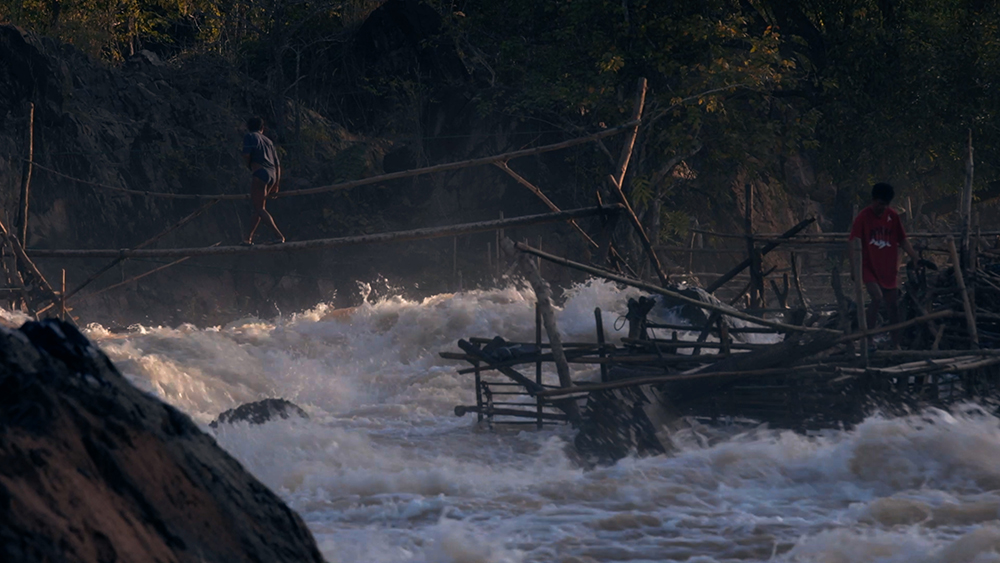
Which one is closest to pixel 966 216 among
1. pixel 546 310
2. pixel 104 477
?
pixel 546 310

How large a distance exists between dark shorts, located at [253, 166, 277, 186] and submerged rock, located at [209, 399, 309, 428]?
2.02 metres

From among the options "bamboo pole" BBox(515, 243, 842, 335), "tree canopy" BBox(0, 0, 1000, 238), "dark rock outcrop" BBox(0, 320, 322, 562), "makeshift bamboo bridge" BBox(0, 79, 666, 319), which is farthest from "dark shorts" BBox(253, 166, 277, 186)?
"tree canopy" BBox(0, 0, 1000, 238)

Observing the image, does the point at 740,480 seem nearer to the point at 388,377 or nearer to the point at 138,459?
the point at 138,459

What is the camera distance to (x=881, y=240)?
7469 millimetres

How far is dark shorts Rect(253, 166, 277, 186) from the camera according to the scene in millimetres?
8656

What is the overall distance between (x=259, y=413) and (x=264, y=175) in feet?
7.15

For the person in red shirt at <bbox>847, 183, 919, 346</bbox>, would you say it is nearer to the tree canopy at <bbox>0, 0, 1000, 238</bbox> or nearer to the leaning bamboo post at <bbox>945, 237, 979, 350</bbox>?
the leaning bamboo post at <bbox>945, 237, 979, 350</bbox>

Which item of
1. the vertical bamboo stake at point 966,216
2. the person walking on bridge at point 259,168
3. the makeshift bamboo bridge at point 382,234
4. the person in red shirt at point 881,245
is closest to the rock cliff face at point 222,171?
the makeshift bamboo bridge at point 382,234

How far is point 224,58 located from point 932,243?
1623cm

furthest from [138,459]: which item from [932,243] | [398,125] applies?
[398,125]

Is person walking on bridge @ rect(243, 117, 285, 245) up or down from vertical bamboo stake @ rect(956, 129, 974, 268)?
up

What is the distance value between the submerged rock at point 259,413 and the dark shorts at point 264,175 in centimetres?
202

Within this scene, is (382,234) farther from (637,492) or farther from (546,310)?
(637,492)

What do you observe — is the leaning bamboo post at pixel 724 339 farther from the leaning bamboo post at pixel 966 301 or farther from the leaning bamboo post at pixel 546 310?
the leaning bamboo post at pixel 966 301
